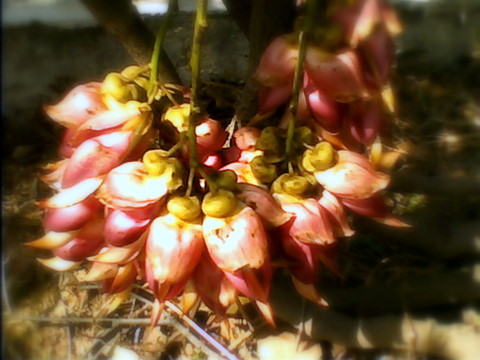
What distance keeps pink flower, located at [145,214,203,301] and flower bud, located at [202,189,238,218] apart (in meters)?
0.02

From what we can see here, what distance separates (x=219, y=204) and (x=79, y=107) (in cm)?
11

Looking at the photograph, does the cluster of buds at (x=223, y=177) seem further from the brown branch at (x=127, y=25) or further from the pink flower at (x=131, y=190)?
the brown branch at (x=127, y=25)

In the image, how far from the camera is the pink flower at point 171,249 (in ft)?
1.11

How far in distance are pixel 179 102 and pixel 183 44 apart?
55 centimetres

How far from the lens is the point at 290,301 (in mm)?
707

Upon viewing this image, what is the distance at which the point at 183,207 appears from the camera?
338mm

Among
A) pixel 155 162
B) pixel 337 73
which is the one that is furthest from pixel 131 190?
pixel 337 73

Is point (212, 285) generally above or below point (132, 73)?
below

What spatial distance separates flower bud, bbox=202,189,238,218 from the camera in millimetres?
335

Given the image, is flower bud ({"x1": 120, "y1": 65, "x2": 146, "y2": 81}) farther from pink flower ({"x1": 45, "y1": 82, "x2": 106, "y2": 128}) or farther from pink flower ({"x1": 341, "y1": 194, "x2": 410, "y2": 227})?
pink flower ({"x1": 341, "y1": 194, "x2": 410, "y2": 227})

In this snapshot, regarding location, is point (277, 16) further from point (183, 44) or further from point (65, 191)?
point (183, 44)

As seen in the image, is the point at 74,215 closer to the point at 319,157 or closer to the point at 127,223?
the point at 127,223

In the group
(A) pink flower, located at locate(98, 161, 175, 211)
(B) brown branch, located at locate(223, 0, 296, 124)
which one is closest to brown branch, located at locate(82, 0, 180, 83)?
(B) brown branch, located at locate(223, 0, 296, 124)

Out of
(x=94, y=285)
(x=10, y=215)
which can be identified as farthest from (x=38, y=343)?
(x=10, y=215)
